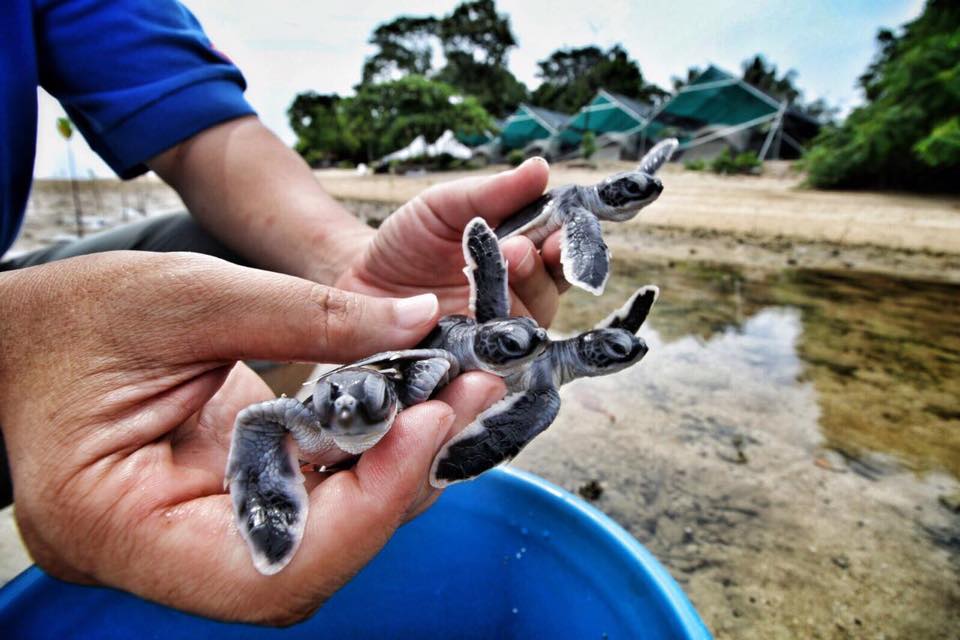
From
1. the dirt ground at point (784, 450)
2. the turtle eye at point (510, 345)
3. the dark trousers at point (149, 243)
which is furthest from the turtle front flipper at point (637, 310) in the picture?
the dark trousers at point (149, 243)

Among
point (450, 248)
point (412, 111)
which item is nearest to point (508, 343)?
point (450, 248)

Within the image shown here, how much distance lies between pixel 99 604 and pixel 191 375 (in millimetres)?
718

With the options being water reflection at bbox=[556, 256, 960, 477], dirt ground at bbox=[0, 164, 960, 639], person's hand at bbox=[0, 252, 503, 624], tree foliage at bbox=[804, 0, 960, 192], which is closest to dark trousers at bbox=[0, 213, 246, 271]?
dirt ground at bbox=[0, 164, 960, 639]

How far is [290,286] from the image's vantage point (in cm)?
92

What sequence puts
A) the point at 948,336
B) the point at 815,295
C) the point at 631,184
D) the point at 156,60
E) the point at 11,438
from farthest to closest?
the point at 815,295, the point at 948,336, the point at 156,60, the point at 631,184, the point at 11,438

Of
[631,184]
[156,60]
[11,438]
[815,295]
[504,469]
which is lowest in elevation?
[815,295]

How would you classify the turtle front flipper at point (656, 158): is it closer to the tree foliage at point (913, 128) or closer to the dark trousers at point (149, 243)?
the dark trousers at point (149, 243)

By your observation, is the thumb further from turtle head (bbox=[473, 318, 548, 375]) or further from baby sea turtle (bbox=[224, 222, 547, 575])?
turtle head (bbox=[473, 318, 548, 375])

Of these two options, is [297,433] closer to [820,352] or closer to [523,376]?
[523,376]

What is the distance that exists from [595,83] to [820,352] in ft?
127

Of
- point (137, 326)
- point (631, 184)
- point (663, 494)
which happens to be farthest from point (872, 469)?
point (137, 326)

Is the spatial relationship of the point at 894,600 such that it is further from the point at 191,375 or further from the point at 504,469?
the point at 191,375

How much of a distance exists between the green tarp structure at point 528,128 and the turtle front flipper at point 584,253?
81.4 feet

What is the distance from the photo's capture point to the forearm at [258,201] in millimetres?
1850
